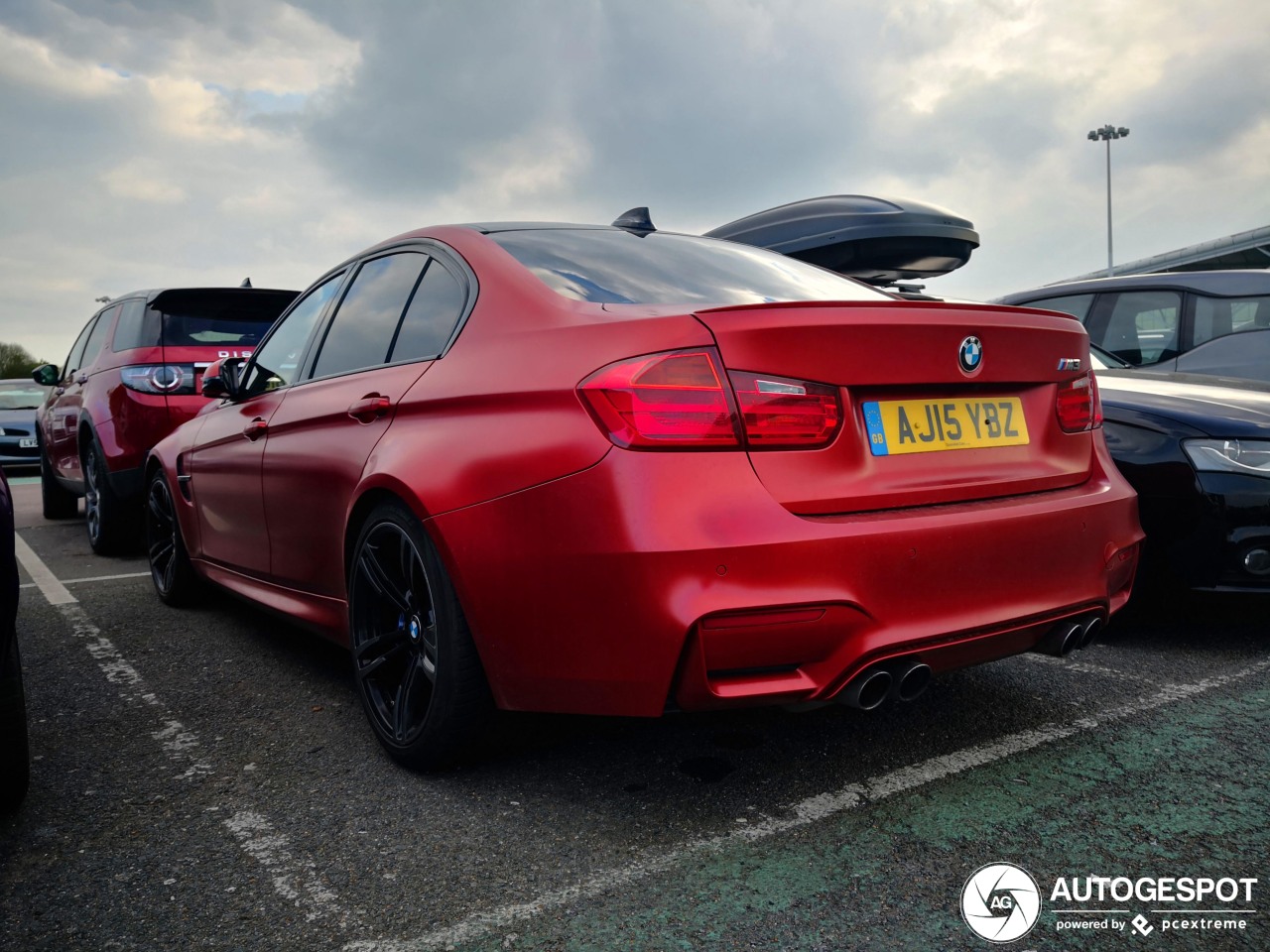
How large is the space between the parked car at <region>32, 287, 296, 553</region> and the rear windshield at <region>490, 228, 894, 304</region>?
12.7 ft

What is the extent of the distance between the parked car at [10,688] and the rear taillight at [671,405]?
1307 mm

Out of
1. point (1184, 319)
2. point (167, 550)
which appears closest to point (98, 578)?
point (167, 550)

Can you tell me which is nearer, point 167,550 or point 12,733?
point 12,733

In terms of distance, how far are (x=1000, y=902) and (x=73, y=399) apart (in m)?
6.87

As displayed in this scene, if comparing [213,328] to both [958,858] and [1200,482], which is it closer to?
[1200,482]

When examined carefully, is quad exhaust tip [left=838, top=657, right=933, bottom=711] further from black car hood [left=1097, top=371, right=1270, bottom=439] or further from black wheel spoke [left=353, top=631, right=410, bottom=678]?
black car hood [left=1097, top=371, right=1270, bottom=439]

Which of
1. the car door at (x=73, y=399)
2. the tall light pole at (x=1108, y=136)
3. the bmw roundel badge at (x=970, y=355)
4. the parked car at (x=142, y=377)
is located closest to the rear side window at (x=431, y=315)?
the bmw roundel badge at (x=970, y=355)

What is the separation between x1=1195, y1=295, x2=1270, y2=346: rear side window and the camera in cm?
516

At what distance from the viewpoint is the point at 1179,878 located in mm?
1970

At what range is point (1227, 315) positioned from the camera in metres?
5.22

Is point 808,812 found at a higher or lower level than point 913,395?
lower

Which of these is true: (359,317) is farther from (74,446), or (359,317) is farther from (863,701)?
(74,446)

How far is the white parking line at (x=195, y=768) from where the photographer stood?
2.02 meters

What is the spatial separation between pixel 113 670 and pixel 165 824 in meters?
1.54
